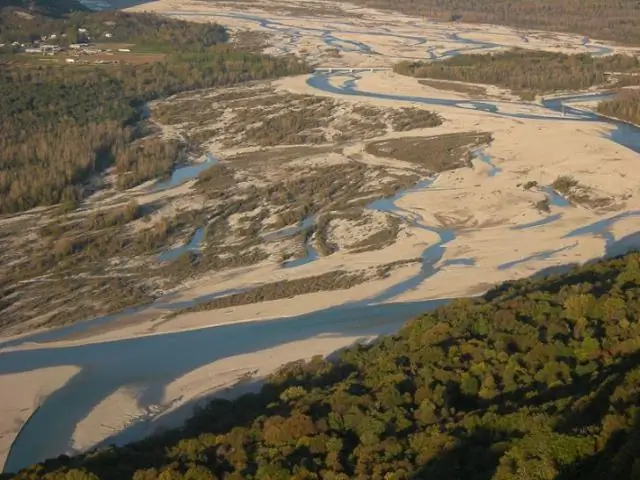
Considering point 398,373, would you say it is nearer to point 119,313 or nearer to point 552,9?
point 119,313

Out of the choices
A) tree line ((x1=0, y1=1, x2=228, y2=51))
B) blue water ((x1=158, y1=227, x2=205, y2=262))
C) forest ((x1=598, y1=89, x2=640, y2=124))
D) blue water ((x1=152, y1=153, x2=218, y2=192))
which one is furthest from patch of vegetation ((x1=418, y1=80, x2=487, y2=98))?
blue water ((x1=158, y1=227, x2=205, y2=262))

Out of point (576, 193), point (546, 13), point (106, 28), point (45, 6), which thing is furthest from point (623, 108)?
point (546, 13)

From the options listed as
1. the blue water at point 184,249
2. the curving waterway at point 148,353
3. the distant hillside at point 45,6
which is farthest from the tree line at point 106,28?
the curving waterway at point 148,353

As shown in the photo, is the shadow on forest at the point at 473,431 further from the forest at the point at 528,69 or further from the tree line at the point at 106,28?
the tree line at the point at 106,28

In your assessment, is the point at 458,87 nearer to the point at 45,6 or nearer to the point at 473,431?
the point at 45,6

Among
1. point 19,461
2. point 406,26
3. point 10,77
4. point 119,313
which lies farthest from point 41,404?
point 406,26

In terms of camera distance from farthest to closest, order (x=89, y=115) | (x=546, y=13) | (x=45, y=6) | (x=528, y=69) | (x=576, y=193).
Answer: (x=546, y=13) → (x=45, y=6) → (x=528, y=69) → (x=89, y=115) → (x=576, y=193)

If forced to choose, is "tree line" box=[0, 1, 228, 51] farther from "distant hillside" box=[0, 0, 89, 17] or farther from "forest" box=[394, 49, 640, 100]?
"forest" box=[394, 49, 640, 100]
